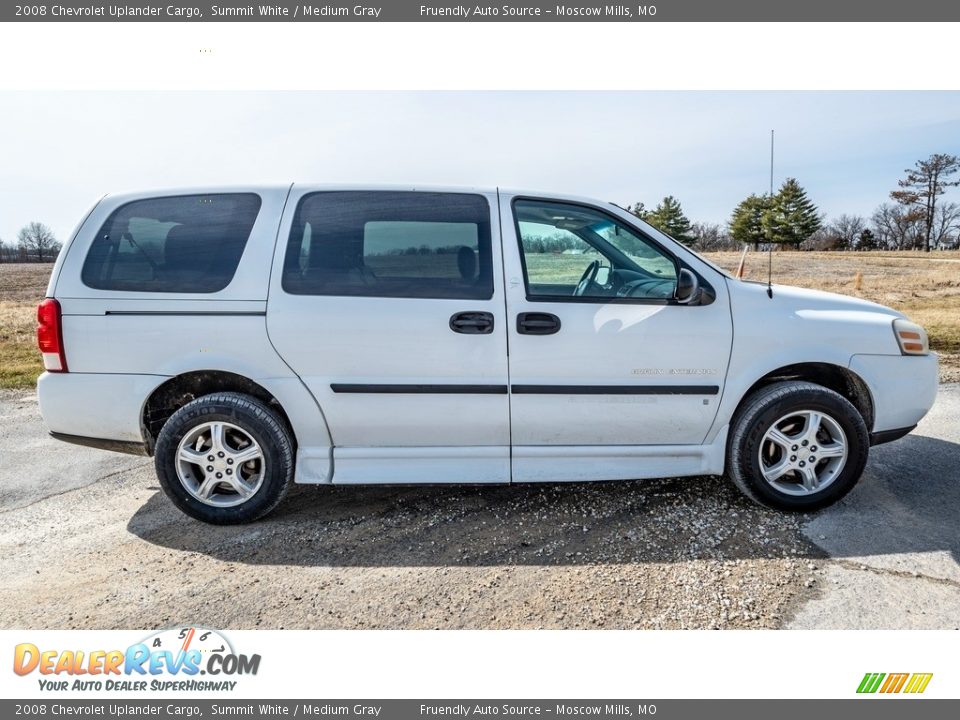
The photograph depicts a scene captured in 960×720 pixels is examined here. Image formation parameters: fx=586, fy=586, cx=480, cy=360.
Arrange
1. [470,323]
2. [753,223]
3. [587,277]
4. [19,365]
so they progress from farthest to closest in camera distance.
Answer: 1. [753,223]
2. [19,365]
3. [587,277]
4. [470,323]

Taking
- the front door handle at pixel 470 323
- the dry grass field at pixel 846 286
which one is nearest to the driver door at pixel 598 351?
the front door handle at pixel 470 323

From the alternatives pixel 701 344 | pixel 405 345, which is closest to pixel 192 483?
pixel 405 345

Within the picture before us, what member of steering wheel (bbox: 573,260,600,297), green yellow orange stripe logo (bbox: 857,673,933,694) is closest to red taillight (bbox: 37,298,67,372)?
steering wheel (bbox: 573,260,600,297)

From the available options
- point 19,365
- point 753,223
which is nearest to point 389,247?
point 19,365

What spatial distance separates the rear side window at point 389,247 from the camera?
3.14 meters

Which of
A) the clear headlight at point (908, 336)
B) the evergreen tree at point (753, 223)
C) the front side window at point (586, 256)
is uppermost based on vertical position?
the evergreen tree at point (753, 223)

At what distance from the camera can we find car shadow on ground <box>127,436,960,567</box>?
9.53 ft

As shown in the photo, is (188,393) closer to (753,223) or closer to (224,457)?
(224,457)

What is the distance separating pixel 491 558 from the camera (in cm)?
288

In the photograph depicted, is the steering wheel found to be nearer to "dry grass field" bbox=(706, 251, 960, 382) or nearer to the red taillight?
"dry grass field" bbox=(706, 251, 960, 382)

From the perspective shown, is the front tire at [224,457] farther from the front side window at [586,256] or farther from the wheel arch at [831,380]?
the wheel arch at [831,380]

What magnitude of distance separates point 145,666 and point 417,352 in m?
1.76

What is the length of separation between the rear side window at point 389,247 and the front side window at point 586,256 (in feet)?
0.85

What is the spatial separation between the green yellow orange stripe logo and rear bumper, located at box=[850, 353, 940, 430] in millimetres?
1564
